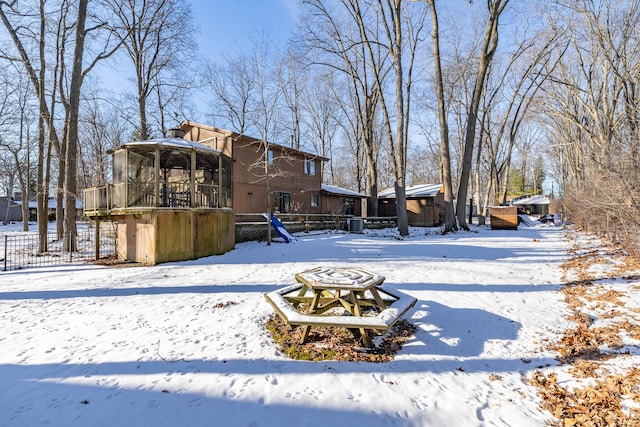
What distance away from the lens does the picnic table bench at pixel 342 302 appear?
353 centimetres

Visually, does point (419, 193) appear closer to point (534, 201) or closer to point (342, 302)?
point (342, 302)

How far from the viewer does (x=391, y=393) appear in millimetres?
2975

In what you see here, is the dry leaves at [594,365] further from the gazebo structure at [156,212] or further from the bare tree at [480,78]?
the bare tree at [480,78]

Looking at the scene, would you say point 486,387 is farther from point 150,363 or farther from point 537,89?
point 537,89

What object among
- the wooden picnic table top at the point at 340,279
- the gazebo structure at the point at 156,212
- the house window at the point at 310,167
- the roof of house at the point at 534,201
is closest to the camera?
the wooden picnic table top at the point at 340,279

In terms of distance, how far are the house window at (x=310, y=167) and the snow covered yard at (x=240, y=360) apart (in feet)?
50.3

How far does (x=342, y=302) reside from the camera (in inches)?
173

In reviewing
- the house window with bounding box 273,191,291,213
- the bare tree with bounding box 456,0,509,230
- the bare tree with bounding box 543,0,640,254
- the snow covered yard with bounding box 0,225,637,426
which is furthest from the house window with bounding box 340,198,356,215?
the snow covered yard with bounding box 0,225,637,426

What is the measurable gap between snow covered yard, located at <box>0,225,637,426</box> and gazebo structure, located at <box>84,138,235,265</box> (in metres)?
2.60

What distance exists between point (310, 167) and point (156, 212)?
14.0m

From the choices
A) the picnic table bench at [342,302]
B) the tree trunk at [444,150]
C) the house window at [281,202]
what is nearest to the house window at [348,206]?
the house window at [281,202]

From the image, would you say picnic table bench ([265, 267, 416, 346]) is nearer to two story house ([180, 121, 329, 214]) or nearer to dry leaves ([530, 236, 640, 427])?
dry leaves ([530, 236, 640, 427])

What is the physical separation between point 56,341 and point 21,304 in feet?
7.96

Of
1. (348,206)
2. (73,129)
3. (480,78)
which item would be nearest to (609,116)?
(480,78)
